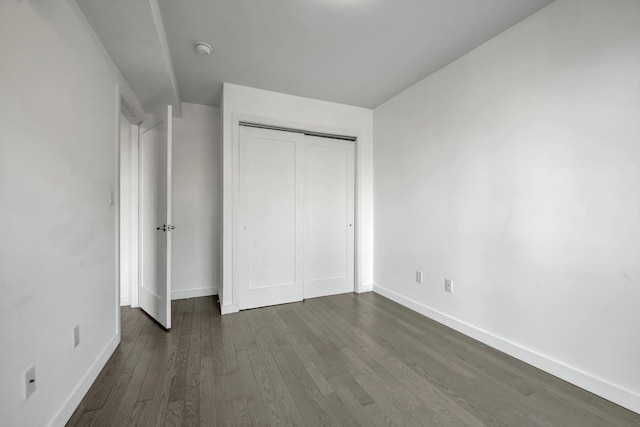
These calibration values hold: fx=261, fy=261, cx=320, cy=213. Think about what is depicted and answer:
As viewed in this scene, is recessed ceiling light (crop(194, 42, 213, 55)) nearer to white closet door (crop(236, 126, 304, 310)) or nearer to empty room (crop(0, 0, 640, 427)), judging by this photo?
empty room (crop(0, 0, 640, 427))

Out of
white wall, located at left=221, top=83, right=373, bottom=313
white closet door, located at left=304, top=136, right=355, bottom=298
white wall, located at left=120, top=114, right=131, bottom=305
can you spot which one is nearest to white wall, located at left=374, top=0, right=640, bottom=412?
white wall, located at left=221, top=83, right=373, bottom=313

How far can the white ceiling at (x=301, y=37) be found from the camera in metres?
1.78

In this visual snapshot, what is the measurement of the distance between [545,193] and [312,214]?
230 centimetres

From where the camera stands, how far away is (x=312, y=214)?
340 centimetres

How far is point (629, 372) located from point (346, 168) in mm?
2953

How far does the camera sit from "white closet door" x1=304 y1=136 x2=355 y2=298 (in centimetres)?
338

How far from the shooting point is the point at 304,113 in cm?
323

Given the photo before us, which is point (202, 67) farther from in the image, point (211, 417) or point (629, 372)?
point (629, 372)

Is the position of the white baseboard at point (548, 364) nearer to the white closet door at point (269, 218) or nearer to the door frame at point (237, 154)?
the white closet door at point (269, 218)

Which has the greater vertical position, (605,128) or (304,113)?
(304,113)

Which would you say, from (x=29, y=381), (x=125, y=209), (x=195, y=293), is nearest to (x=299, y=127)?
(x=125, y=209)

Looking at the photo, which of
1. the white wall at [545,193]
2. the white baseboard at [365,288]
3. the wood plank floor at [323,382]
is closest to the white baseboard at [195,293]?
the wood plank floor at [323,382]

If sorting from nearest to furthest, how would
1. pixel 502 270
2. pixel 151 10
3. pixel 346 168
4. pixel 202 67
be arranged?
pixel 151 10 → pixel 502 270 → pixel 202 67 → pixel 346 168

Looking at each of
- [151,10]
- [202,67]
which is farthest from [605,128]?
[202,67]
